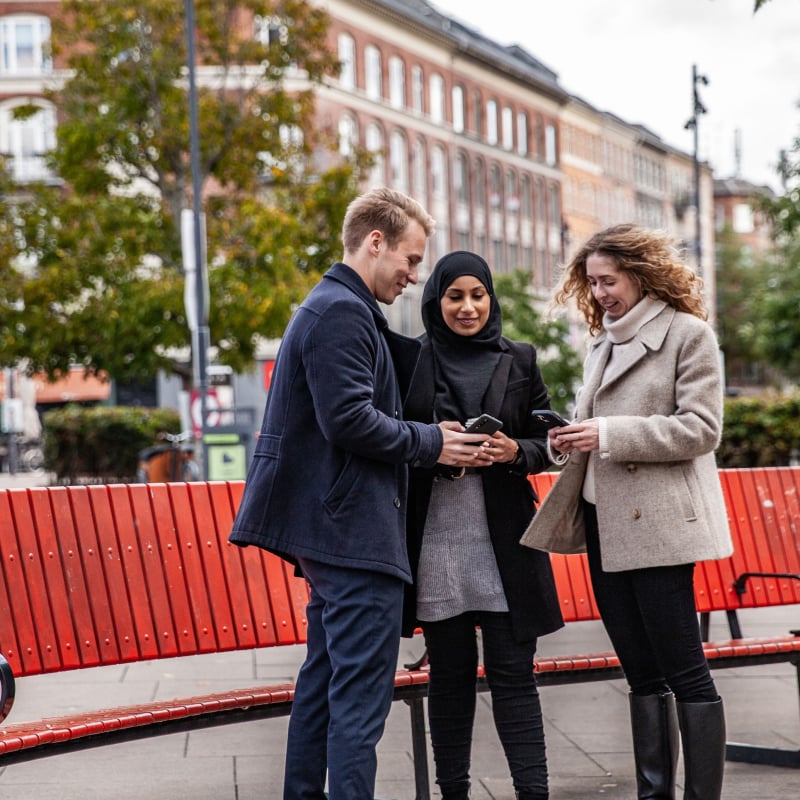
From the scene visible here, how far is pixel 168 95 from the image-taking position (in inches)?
1025

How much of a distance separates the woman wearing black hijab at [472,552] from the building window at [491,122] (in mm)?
66898

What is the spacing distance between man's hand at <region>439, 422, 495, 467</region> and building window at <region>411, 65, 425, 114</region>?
59.9 metres

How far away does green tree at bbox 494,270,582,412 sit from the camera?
22297mm

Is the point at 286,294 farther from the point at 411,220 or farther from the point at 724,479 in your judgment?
the point at 411,220

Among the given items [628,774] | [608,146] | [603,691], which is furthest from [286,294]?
[608,146]

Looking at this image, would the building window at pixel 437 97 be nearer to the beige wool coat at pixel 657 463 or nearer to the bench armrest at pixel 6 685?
the beige wool coat at pixel 657 463

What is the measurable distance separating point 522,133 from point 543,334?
54155 millimetres

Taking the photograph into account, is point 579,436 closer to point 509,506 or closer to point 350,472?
point 509,506

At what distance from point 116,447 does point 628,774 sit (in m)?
25.3

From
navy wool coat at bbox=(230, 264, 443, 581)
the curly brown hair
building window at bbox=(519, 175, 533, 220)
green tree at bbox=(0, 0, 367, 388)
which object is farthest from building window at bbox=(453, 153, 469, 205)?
navy wool coat at bbox=(230, 264, 443, 581)

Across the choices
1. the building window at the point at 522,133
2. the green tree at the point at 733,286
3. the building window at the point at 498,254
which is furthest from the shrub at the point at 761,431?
the green tree at the point at 733,286

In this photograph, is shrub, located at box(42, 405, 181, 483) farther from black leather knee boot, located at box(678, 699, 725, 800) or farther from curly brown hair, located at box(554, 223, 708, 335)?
black leather knee boot, located at box(678, 699, 725, 800)

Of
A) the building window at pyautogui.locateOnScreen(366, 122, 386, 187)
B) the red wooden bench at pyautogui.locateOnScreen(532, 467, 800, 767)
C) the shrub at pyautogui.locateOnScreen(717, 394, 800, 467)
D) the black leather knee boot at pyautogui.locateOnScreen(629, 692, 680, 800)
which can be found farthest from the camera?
the building window at pyautogui.locateOnScreen(366, 122, 386, 187)

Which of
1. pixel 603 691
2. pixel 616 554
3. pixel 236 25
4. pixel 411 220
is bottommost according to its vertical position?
pixel 603 691
